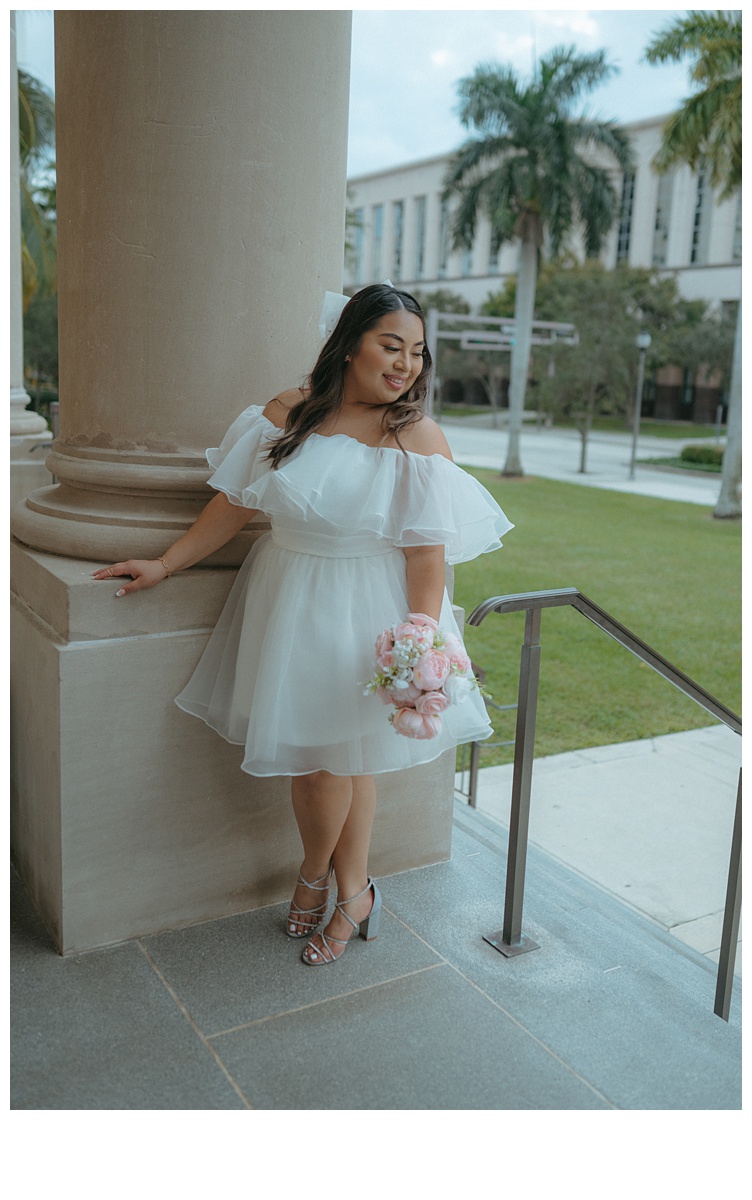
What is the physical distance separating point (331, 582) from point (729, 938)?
1478mm

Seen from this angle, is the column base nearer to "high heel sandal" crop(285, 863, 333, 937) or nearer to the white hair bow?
"high heel sandal" crop(285, 863, 333, 937)

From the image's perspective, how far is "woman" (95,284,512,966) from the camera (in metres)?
2.52

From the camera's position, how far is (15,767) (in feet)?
10.0

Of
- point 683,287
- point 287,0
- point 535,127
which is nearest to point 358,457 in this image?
point 287,0

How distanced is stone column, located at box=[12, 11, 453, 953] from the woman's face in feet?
1.53

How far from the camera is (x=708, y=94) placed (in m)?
15.5

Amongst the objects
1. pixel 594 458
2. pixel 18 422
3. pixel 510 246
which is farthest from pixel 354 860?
pixel 510 246

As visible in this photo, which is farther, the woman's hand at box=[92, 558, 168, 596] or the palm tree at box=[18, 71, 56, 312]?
the palm tree at box=[18, 71, 56, 312]

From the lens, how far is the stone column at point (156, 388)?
2684 millimetres

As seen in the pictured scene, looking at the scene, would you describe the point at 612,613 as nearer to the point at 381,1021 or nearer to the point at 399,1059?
the point at 381,1021

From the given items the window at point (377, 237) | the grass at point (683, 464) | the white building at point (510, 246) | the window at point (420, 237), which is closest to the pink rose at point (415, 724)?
the grass at point (683, 464)

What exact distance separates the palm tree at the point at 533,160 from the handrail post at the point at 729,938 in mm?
20964

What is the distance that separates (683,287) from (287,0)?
54136 mm

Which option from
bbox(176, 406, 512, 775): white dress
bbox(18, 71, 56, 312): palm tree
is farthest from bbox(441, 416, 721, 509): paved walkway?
bbox(176, 406, 512, 775): white dress
